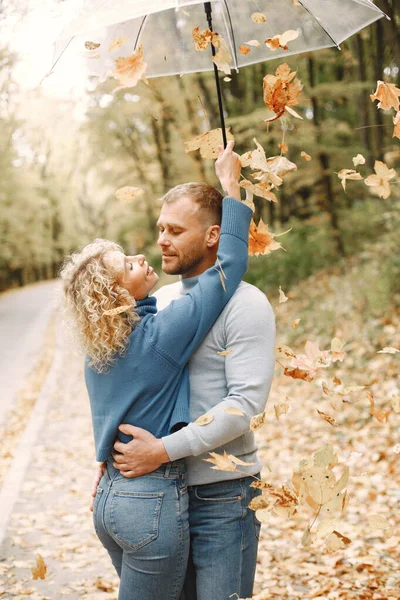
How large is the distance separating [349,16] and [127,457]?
212 cm

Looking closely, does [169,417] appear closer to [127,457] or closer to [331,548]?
[127,457]

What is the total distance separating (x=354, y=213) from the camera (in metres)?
13.5

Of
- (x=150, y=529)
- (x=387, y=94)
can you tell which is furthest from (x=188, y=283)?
(x=387, y=94)

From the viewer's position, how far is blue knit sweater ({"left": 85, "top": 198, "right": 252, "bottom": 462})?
2.25m

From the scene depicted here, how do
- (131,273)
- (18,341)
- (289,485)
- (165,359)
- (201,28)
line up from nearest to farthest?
(165,359) → (131,273) → (201,28) → (289,485) → (18,341)

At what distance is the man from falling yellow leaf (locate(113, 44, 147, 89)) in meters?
0.46

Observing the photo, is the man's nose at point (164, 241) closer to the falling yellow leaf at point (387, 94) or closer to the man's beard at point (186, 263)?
the man's beard at point (186, 263)

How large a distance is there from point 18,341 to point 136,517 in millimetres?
16646

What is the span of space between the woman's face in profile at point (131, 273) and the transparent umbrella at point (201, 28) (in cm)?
65

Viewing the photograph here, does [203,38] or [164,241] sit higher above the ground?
[203,38]

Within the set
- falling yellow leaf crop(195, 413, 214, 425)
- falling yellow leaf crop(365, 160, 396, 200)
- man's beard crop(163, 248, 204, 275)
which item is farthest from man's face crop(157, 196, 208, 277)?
falling yellow leaf crop(365, 160, 396, 200)

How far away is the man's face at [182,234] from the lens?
97.7 inches

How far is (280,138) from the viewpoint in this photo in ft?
40.7

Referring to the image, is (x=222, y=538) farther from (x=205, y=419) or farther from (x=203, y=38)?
(x=203, y=38)
